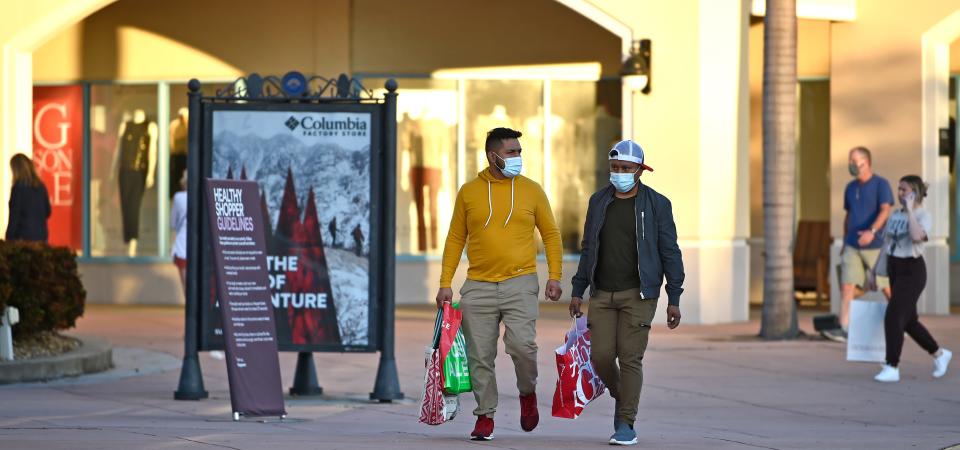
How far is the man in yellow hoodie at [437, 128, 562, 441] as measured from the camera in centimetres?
960

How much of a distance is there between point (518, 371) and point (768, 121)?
8200mm

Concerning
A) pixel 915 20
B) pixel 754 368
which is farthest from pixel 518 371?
pixel 915 20

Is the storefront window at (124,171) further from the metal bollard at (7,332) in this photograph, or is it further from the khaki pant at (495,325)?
the khaki pant at (495,325)

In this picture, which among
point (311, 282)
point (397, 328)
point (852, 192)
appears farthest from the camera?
point (397, 328)

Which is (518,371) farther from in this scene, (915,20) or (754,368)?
(915,20)

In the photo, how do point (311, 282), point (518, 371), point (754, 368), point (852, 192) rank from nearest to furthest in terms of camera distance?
1. point (518, 371)
2. point (311, 282)
3. point (754, 368)
4. point (852, 192)

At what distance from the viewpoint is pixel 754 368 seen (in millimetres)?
Answer: 14578

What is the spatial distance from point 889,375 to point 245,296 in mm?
5484

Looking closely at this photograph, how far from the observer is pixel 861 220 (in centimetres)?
1641

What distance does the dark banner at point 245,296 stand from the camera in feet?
35.2

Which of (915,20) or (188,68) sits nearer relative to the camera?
(915,20)

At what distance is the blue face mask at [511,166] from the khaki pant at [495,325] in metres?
0.60

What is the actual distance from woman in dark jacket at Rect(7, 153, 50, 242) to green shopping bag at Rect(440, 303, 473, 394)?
717 cm

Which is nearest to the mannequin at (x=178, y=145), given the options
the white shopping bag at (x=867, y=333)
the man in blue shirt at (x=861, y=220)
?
the man in blue shirt at (x=861, y=220)
